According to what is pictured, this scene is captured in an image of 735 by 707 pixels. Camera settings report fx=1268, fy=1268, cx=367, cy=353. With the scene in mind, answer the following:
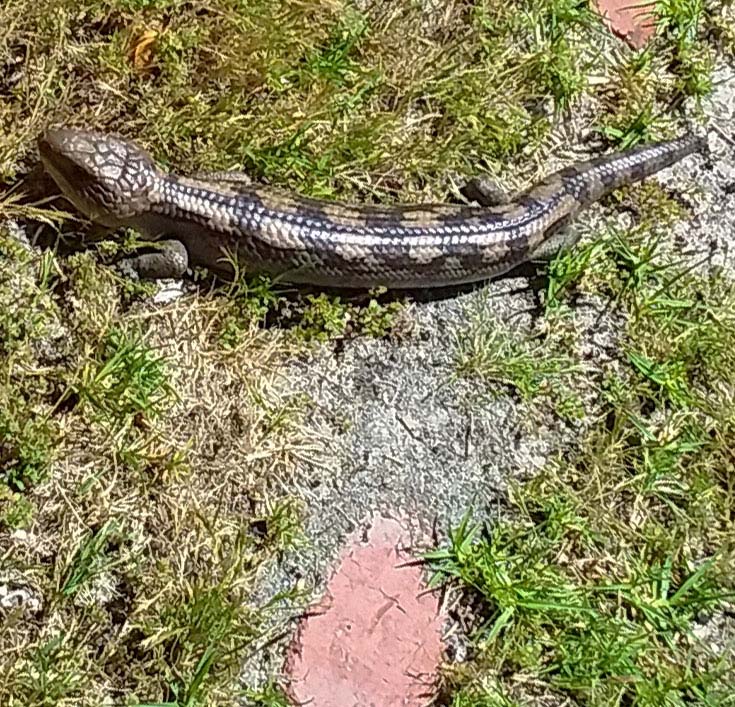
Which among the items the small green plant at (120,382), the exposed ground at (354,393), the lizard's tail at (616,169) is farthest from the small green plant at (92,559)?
the lizard's tail at (616,169)

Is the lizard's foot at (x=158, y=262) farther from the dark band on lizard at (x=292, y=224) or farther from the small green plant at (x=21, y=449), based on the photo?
the small green plant at (x=21, y=449)

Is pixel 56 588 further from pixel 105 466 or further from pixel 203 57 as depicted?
pixel 203 57

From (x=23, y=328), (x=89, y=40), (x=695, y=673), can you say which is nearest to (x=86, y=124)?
(x=89, y=40)

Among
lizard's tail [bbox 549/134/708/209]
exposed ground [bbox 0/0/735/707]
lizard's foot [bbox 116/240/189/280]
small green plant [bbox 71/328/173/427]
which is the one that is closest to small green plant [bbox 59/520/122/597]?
exposed ground [bbox 0/0/735/707]

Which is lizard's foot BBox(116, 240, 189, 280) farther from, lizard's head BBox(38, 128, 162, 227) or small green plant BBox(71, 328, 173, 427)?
small green plant BBox(71, 328, 173, 427)

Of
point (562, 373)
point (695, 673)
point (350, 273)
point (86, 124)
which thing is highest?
point (86, 124)

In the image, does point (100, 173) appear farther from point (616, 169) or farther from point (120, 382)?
point (616, 169)

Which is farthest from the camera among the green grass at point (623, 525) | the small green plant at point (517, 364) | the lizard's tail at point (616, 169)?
the lizard's tail at point (616, 169)
